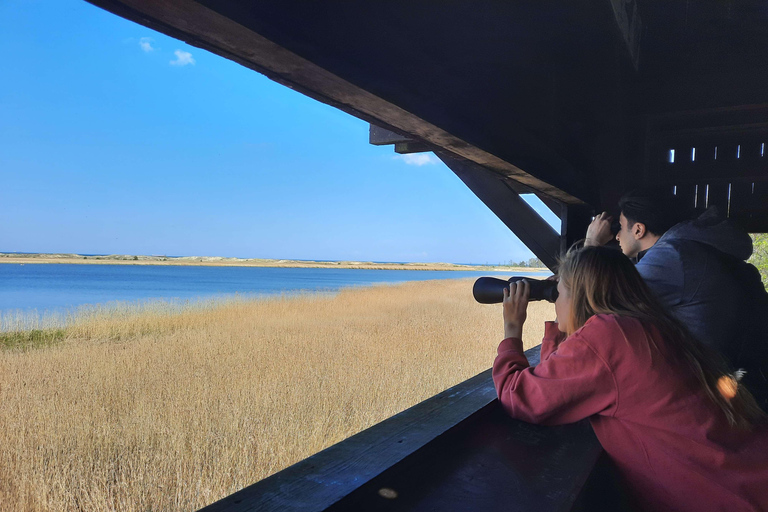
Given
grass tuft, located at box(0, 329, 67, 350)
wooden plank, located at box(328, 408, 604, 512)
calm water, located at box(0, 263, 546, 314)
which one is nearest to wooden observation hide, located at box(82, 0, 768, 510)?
wooden plank, located at box(328, 408, 604, 512)

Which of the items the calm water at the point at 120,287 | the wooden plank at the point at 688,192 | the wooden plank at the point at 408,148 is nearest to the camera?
the wooden plank at the point at 408,148

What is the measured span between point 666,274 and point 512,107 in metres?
0.59

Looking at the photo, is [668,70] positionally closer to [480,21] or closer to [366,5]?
[480,21]

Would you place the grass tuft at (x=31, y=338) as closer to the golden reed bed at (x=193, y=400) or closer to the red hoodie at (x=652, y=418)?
the golden reed bed at (x=193, y=400)

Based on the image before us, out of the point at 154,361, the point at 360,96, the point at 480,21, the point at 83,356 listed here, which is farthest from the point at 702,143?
the point at 83,356

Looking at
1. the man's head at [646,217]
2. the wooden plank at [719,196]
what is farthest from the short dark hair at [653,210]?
the wooden plank at [719,196]

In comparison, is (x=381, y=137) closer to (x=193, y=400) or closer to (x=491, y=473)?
(x=491, y=473)

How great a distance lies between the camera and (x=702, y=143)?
2.26 meters

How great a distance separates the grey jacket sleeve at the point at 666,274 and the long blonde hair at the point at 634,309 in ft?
1.21

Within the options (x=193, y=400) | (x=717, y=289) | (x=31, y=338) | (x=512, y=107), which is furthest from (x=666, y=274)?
(x=31, y=338)

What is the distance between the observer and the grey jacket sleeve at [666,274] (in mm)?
1228

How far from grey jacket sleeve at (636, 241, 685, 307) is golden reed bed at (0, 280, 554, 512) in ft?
10.2

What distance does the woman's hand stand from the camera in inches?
40.8

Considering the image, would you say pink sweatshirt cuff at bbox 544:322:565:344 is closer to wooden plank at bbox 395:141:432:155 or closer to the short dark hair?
the short dark hair
